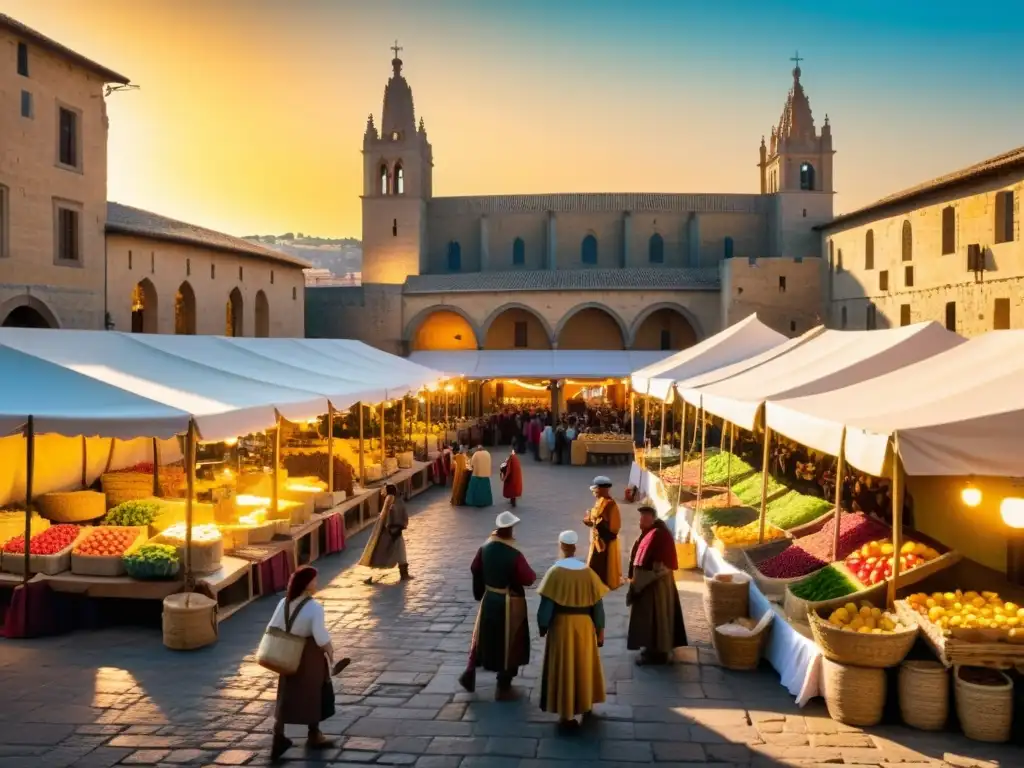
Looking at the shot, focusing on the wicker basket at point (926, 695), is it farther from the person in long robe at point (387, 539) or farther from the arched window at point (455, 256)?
the arched window at point (455, 256)

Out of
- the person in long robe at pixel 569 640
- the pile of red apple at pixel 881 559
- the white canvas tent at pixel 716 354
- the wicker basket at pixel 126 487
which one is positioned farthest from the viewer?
the white canvas tent at pixel 716 354

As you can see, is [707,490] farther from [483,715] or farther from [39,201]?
[39,201]

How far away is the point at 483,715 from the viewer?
657 cm

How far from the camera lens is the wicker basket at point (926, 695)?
A: 20.0 ft

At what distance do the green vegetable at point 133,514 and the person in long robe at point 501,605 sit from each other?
4.95m

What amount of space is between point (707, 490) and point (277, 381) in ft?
20.2

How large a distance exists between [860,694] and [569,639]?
6.44ft

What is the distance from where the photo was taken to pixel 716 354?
16.7m

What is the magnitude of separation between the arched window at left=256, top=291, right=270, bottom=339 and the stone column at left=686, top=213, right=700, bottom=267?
61.0 ft

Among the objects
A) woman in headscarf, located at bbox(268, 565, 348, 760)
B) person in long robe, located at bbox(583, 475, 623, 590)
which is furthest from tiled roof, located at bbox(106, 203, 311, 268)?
woman in headscarf, located at bbox(268, 565, 348, 760)

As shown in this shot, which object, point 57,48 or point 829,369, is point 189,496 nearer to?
point 829,369

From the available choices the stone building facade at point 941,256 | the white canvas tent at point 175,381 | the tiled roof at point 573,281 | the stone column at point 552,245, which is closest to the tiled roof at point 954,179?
the stone building facade at point 941,256

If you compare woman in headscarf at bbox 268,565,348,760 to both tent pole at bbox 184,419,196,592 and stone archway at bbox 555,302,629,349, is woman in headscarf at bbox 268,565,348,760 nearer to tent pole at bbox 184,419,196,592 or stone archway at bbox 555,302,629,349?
tent pole at bbox 184,419,196,592

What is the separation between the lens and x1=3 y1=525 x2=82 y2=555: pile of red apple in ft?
29.3
